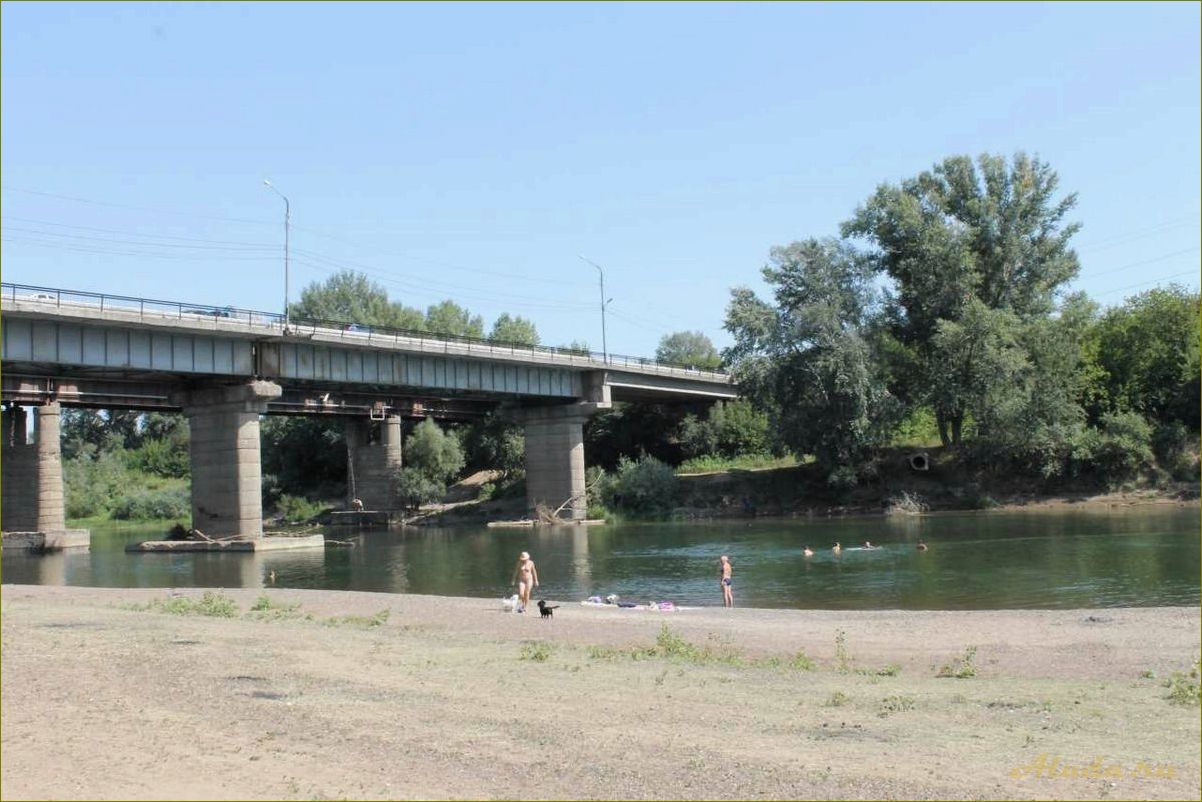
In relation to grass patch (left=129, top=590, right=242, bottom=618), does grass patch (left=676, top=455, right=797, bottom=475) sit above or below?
above

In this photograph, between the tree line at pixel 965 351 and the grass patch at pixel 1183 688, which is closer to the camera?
the grass patch at pixel 1183 688

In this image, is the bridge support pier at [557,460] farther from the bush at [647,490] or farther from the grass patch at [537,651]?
the grass patch at [537,651]

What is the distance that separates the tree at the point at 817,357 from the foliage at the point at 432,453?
94.5 feet

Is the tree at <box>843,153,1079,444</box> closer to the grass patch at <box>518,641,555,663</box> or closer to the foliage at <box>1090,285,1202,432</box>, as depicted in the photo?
the foliage at <box>1090,285,1202,432</box>

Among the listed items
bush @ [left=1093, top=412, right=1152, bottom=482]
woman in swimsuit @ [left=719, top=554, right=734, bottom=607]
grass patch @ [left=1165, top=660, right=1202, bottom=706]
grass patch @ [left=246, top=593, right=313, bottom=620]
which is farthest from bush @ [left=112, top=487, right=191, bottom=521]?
grass patch @ [left=1165, top=660, right=1202, bottom=706]

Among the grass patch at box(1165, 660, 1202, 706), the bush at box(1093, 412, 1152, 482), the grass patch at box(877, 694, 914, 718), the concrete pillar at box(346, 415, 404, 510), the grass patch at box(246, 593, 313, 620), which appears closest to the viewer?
the grass patch at box(877, 694, 914, 718)

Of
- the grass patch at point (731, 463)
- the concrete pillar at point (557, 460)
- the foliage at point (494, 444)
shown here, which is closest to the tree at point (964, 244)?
the grass patch at point (731, 463)

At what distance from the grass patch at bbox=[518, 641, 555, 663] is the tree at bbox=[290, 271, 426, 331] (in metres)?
102

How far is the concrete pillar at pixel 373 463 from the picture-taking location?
96.8 m

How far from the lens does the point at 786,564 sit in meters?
45.0

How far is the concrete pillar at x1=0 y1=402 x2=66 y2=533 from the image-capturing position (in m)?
72.6

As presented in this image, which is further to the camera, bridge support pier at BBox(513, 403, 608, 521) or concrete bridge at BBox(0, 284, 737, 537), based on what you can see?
bridge support pier at BBox(513, 403, 608, 521)

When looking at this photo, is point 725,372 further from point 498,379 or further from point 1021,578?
point 1021,578

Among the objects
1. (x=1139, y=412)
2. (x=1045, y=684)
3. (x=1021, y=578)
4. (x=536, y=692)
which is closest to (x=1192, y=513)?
(x=1139, y=412)
